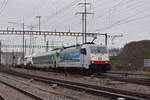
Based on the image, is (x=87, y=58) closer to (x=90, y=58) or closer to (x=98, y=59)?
(x=90, y=58)

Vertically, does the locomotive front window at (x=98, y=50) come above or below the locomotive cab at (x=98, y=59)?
above

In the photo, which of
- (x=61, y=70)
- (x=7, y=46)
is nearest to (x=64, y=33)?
(x=61, y=70)

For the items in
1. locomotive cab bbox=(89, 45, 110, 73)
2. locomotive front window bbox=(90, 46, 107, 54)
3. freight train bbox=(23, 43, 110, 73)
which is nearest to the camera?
locomotive cab bbox=(89, 45, 110, 73)

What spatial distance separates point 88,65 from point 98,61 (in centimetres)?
115

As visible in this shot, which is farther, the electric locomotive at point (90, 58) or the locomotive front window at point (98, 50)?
the locomotive front window at point (98, 50)

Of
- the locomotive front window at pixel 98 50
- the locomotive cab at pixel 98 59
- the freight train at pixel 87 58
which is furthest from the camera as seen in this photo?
the locomotive front window at pixel 98 50

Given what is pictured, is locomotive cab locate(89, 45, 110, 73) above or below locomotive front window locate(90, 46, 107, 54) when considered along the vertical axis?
below

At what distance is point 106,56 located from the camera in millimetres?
25141

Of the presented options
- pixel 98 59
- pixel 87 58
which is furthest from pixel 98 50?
pixel 87 58

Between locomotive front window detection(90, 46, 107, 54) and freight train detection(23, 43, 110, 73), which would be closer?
freight train detection(23, 43, 110, 73)

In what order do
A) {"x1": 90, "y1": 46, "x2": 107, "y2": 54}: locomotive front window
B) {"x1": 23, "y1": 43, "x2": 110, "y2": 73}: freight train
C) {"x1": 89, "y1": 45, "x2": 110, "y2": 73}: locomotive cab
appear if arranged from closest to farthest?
{"x1": 89, "y1": 45, "x2": 110, "y2": 73}: locomotive cab
{"x1": 23, "y1": 43, "x2": 110, "y2": 73}: freight train
{"x1": 90, "y1": 46, "x2": 107, "y2": 54}: locomotive front window

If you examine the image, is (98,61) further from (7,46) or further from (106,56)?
(7,46)

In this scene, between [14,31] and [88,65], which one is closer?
[88,65]

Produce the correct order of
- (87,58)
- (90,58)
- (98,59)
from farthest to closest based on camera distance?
(98,59)
(87,58)
(90,58)
